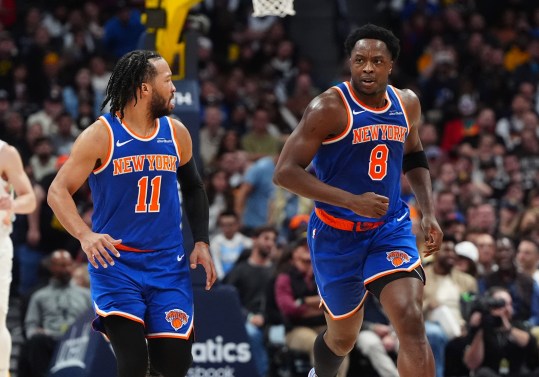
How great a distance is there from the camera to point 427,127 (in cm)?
1617

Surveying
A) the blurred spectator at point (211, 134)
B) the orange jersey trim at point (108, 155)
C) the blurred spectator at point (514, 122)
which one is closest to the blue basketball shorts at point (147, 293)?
the orange jersey trim at point (108, 155)

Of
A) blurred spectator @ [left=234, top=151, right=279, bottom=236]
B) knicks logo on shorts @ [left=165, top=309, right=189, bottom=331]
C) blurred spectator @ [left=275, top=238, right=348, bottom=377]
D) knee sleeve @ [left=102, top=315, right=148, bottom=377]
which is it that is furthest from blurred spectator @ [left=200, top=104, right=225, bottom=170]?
knee sleeve @ [left=102, top=315, right=148, bottom=377]

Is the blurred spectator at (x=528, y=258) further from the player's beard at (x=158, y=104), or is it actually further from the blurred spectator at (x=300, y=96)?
the player's beard at (x=158, y=104)

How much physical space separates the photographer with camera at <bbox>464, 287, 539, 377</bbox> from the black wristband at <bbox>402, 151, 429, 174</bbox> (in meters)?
3.19

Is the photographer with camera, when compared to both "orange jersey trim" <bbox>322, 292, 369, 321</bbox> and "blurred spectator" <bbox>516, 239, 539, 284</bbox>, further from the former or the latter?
"orange jersey trim" <bbox>322, 292, 369, 321</bbox>

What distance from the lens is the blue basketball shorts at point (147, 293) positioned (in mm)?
6254

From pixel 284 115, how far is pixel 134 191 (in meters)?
10.3

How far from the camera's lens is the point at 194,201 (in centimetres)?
673

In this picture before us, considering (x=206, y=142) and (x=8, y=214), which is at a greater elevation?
(x=8, y=214)

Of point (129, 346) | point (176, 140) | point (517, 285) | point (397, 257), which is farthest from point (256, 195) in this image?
point (129, 346)

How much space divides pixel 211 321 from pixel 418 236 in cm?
318

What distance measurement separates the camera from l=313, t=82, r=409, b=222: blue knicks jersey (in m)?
6.84

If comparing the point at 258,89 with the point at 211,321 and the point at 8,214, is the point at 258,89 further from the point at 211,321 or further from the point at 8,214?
the point at 8,214

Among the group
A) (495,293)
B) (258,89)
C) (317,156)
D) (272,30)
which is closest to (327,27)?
(272,30)
